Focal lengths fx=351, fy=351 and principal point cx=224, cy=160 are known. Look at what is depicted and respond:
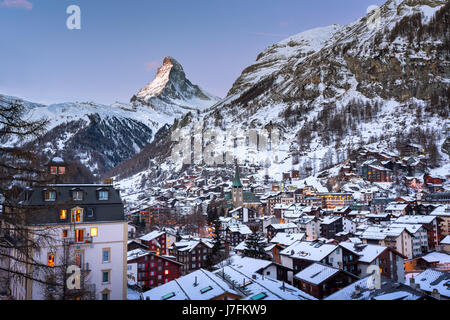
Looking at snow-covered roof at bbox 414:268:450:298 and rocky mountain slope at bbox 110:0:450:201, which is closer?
snow-covered roof at bbox 414:268:450:298

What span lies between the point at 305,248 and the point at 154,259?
11.6m

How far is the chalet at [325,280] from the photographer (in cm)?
1922

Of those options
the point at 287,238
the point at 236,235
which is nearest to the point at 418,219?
the point at 287,238

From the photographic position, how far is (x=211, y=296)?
10594 millimetres

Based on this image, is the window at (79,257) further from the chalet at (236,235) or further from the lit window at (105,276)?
the chalet at (236,235)

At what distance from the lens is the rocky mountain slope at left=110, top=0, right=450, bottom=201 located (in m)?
97.1

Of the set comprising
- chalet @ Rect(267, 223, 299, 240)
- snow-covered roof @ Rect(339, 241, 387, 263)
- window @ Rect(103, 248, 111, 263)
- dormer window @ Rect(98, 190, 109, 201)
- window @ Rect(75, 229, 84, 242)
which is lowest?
chalet @ Rect(267, 223, 299, 240)

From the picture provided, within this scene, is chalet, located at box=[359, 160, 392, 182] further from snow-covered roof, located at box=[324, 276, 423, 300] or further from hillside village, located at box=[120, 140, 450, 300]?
snow-covered roof, located at box=[324, 276, 423, 300]

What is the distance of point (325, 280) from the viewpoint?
63.2 feet

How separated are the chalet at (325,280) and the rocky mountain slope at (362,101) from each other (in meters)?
69.6

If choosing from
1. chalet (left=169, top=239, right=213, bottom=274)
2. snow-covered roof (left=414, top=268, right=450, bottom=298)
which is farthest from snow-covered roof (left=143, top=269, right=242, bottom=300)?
chalet (left=169, top=239, right=213, bottom=274)

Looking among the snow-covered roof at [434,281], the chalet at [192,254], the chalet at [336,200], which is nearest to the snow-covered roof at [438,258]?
the snow-covered roof at [434,281]
